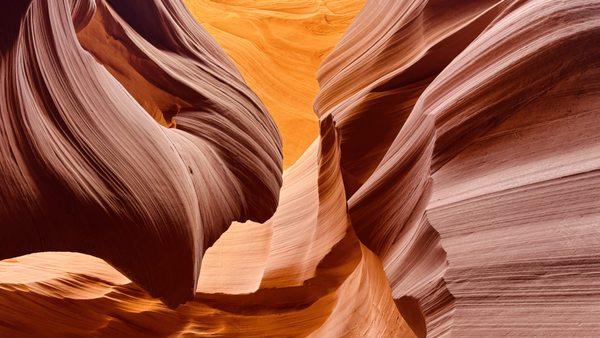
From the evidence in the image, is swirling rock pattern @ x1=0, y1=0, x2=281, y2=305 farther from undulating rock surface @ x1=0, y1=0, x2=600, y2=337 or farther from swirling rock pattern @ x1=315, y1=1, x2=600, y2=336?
swirling rock pattern @ x1=315, y1=1, x2=600, y2=336

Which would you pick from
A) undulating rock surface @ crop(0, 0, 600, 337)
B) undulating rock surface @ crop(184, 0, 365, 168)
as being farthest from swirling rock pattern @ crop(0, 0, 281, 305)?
undulating rock surface @ crop(184, 0, 365, 168)

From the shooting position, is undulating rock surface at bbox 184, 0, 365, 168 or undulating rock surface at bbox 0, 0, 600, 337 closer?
undulating rock surface at bbox 0, 0, 600, 337

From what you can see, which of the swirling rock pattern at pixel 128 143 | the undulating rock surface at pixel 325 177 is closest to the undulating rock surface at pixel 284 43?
the undulating rock surface at pixel 325 177

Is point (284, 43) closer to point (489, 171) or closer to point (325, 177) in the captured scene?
point (325, 177)

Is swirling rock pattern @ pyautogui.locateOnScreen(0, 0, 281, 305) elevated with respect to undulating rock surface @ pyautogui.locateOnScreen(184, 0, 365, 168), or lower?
lower

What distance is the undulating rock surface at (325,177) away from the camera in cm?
100

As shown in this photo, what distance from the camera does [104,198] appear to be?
1.05m

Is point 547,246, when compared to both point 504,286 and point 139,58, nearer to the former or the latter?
point 504,286

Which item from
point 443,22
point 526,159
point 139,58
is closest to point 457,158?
point 526,159

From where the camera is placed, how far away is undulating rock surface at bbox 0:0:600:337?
1.00 metres

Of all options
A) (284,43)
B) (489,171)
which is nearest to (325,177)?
(489,171)

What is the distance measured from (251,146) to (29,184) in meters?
0.56

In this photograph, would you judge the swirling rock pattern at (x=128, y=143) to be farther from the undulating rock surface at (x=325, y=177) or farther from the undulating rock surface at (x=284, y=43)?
the undulating rock surface at (x=284, y=43)

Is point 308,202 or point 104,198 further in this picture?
point 308,202
